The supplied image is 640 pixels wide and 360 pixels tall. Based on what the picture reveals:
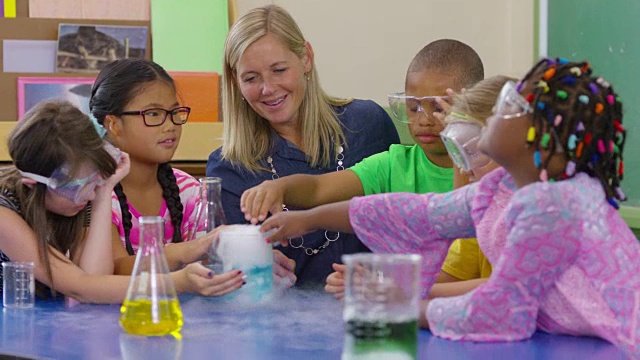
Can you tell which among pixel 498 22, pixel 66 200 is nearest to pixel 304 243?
pixel 66 200

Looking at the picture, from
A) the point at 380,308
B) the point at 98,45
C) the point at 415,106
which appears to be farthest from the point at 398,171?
the point at 98,45

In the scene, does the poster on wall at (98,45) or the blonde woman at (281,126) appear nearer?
the blonde woman at (281,126)

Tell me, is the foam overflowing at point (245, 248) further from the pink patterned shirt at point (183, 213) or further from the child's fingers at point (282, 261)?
the pink patterned shirt at point (183, 213)

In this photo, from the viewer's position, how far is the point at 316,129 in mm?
2453

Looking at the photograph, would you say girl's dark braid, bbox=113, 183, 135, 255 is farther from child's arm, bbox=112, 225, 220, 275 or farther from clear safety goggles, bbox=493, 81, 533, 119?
clear safety goggles, bbox=493, 81, 533, 119

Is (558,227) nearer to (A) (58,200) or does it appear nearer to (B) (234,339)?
(B) (234,339)

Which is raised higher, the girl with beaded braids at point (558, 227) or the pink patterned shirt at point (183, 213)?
the girl with beaded braids at point (558, 227)

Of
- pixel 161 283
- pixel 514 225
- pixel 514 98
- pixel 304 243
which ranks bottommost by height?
pixel 304 243

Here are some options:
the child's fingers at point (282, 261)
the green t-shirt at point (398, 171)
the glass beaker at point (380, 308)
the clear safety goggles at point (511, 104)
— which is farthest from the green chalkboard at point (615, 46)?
the glass beaker at point (380, 308)

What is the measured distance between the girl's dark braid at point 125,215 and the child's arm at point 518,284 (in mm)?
1018

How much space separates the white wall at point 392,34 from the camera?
3.93 m

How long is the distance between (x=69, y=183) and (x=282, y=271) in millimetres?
449

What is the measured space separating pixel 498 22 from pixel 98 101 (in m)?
2.13

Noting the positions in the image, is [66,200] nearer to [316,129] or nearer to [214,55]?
[316,129]
